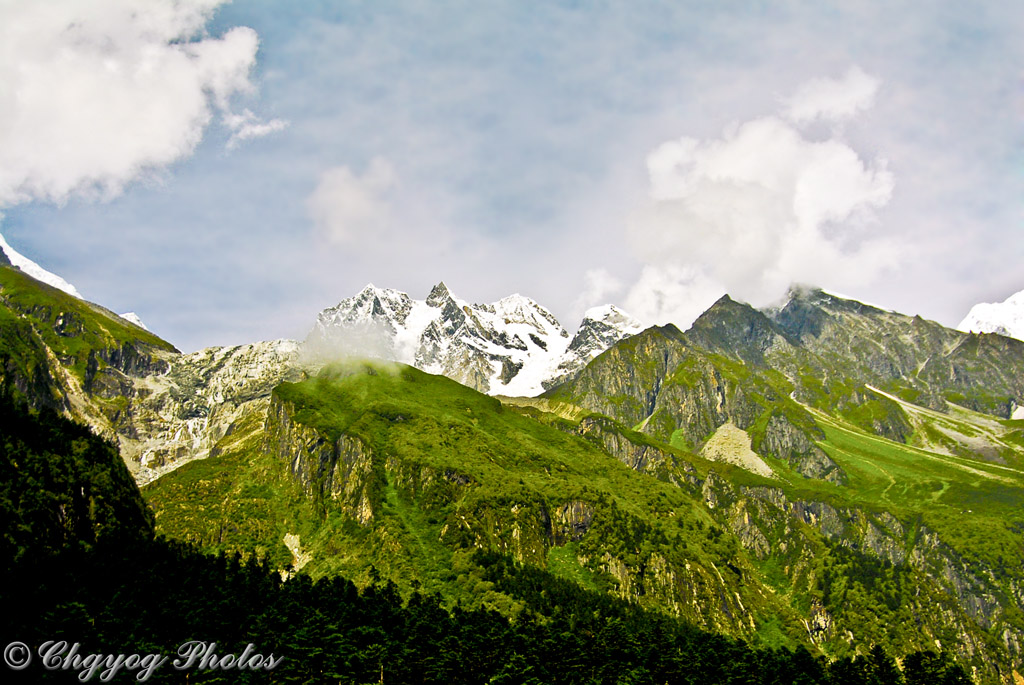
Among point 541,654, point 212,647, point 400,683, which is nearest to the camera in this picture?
point 212,647

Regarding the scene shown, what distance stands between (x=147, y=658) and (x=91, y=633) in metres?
18.4

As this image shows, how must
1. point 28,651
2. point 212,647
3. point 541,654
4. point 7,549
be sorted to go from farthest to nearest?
point 7,549, point 541,654, point 212,647, point 28,651

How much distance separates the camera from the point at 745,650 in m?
200

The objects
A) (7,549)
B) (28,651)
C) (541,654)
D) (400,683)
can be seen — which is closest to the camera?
(28,651)

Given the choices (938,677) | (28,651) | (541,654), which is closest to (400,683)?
(541,654)

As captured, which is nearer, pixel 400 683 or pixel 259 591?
pixel 400 683

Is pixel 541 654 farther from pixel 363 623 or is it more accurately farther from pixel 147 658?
pixel 147 658

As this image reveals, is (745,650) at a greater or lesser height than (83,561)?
greater

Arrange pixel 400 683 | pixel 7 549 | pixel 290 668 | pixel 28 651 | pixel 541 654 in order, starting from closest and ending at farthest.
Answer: pixel 28 651 < pixel 290 668 < pixel 400 683 < pixel 541 654 < pixel 7 549

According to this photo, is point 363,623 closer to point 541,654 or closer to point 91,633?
point 541,654

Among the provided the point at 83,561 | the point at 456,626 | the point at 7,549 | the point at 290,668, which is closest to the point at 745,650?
the point at 456,626

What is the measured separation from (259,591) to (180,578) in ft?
69.5

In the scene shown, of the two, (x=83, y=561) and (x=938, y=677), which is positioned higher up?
(x=938, y=677)

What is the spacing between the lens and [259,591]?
655ft
